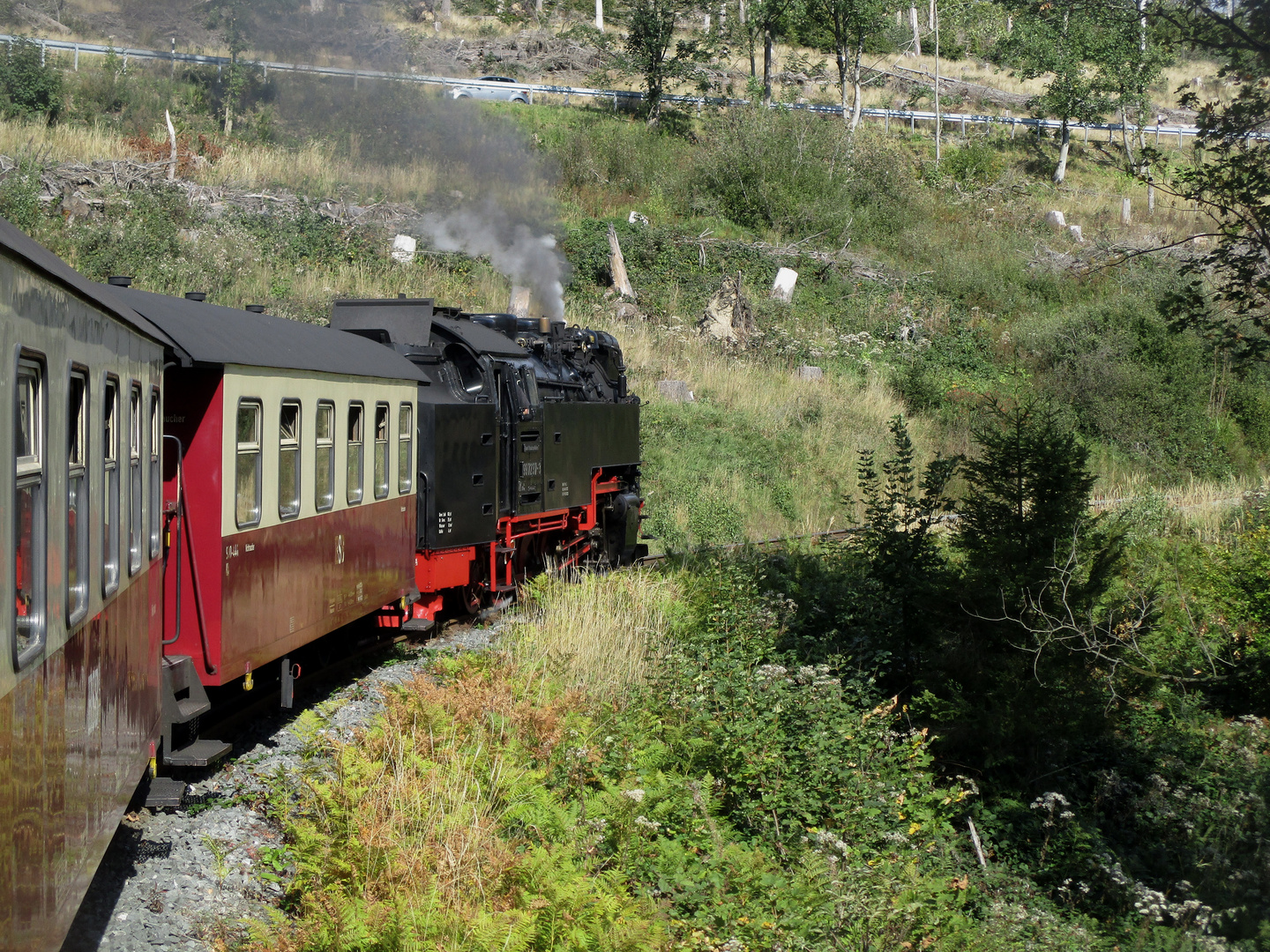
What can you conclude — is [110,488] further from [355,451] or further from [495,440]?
[495,440]

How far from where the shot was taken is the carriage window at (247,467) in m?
6.73

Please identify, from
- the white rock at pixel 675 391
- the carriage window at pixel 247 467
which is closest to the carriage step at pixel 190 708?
the carriage window at pixel 247 467

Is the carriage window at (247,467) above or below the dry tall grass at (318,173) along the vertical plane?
below

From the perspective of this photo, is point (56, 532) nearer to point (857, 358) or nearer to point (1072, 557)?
point (1072, 557)

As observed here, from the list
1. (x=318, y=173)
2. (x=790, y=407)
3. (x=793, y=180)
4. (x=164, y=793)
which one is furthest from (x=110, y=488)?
Answer: (x=793, y=180)

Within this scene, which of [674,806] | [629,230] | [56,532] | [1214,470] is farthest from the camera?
[629,230]

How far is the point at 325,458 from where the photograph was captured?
323 inches

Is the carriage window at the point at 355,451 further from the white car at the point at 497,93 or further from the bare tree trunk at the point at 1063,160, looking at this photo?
the bare tree trunk at the point at 1063,160

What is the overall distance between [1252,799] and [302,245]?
20.6 m

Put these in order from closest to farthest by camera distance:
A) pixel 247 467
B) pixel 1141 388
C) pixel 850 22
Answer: pixel 247 467 → pixel 1141 388 → pixel 850 22

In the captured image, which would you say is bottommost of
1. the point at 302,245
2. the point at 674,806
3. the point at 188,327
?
the point at 674,806

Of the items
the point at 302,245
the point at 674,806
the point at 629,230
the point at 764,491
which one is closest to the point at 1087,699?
the point at 674,806

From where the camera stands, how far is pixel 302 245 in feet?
75.6

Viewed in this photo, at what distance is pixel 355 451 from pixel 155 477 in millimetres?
3104
